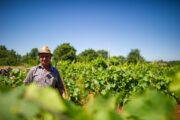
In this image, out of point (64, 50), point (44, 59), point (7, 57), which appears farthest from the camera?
point (64, 50)

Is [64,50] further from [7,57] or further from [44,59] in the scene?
[44,59]

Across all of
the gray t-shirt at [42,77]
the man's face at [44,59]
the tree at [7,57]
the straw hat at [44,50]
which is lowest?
the gray t-shirt at [42,77]

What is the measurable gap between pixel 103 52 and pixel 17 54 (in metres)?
48.8

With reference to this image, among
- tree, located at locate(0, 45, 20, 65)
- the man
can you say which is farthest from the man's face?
tree, located at locate(0, 45, 20, 65)

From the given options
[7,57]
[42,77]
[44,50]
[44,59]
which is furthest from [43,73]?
[7,57]

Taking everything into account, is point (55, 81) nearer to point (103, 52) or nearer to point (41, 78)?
point (41, 78)

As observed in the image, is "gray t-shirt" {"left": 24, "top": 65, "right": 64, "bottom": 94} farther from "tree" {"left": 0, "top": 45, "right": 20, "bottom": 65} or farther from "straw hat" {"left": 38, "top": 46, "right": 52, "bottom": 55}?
"tree" {"left": 0, "top": 45, "right": 20, "bottom": 65}

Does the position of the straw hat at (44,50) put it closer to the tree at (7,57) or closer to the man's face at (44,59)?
the man's face at (44,59)

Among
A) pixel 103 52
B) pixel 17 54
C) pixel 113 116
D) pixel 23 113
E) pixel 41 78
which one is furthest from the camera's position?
pixel 103 52

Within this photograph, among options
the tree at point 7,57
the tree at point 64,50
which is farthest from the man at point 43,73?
the tree at point 64,50

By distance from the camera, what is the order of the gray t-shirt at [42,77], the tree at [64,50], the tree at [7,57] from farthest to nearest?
the tree at [64,50] → the tree at [7,57] → the gray t-shirt at [42,77]

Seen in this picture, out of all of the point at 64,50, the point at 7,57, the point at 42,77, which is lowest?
the point at 42,77

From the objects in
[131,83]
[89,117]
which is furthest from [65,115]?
[131,83]

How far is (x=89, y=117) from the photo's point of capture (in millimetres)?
703
